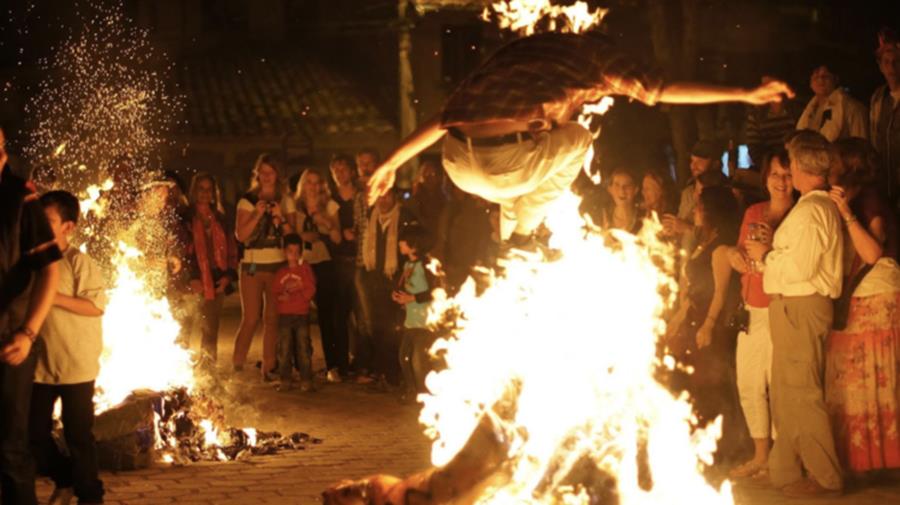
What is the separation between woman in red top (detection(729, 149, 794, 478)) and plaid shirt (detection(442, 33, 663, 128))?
3663mm

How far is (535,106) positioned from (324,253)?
8.40 m

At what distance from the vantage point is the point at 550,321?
25.5 ft

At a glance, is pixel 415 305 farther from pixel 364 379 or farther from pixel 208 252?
pixel 208 252

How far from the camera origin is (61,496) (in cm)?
876

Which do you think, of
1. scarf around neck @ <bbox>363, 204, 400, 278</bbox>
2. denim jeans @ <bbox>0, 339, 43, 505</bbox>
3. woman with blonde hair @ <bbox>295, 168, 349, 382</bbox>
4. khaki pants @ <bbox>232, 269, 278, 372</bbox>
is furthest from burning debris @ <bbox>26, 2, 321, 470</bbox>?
denim jeans @ <bbox>0, 339, 43, 505</bbox>

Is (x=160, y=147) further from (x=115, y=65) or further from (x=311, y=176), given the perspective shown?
(x=311, y=176)

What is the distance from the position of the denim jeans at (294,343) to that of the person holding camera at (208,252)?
0.76 meters

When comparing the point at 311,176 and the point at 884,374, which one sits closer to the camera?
the point at 884,374

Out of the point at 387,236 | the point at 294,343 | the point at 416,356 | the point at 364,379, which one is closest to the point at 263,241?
the point at 294,343

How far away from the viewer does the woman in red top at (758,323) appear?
9680mm

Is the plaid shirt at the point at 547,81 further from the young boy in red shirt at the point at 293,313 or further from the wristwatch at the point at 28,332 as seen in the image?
the young boy in red shirt at the point at 293,313

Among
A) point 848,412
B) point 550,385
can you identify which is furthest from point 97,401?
point 848,412

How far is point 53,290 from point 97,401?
315 cm

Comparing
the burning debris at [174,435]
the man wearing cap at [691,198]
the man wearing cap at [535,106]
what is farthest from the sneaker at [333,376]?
the man wearing cap at [535,106]
